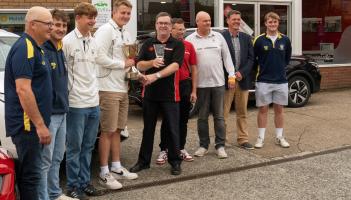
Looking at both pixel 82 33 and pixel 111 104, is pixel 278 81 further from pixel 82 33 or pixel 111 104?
pixel 82 33

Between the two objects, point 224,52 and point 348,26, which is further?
point 348,26

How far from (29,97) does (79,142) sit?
4.36 ft

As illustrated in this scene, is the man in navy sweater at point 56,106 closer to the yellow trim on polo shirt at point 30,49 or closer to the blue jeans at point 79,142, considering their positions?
the blue jeans at point 79,142

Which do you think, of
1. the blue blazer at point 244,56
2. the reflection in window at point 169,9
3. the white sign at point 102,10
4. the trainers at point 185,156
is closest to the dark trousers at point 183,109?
the trainers at point 185,156

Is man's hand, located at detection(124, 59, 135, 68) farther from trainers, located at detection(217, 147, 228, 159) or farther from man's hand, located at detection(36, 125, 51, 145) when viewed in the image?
trainers, located at detection(217, 147, 228, 159)

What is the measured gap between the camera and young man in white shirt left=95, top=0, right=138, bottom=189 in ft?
16.7

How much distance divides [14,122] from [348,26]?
12.8 meters

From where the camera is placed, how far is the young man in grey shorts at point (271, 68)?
22.7 feet

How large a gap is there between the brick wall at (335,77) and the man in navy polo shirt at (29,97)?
10.7 m

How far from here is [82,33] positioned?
185 inches

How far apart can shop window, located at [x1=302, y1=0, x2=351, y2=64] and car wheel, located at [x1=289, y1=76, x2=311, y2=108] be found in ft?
11.9

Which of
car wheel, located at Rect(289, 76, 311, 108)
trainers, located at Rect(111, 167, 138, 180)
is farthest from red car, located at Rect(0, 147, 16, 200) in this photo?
car wheel, located at Rect(289, 76, 311, 108)

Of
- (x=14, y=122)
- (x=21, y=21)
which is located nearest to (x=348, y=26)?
(x=21, y=21)

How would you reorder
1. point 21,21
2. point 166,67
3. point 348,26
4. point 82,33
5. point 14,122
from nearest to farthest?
point 14,122
point 82,33
point 166,67
point 21,21
point 348,26
